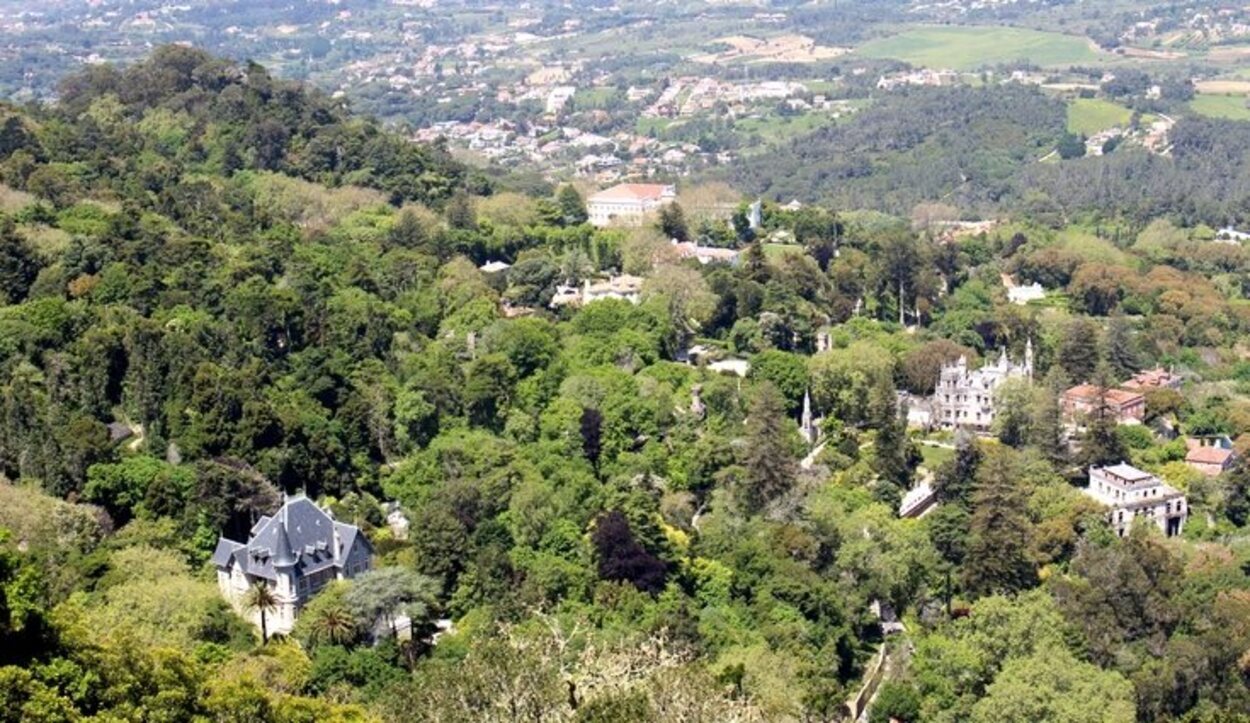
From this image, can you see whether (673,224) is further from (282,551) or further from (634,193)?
(282,551)

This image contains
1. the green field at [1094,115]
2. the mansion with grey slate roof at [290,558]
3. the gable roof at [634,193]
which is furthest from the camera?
the green field at [1094,115]

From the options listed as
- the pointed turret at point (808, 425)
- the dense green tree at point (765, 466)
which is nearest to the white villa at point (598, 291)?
the pointed turret at point (808, 425)

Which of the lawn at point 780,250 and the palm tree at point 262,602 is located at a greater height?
the palm tree at point 262,602

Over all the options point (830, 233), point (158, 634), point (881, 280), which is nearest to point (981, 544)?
point (158, 634)

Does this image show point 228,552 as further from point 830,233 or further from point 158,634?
point 830,233

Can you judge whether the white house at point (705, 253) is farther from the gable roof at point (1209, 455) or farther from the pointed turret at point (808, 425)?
the gable roof at point (1209, 455)

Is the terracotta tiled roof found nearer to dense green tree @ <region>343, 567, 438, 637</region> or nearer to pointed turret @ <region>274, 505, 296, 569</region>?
dense green tree @ <region>343, 567, 438, 637</region>
